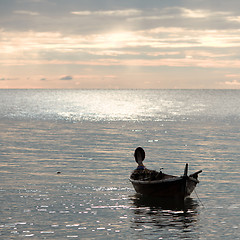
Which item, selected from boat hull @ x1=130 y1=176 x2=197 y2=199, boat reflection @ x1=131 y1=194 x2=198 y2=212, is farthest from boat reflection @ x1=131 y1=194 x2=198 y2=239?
boat hull @ x1=130 y1=176 x2=197 y2=199

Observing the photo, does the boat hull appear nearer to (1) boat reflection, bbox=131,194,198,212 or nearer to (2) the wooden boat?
(2) the wooden boat

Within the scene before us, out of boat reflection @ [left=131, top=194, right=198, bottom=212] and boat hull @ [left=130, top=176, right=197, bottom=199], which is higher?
boat hull @ [left=130, top=176, right=197, bottom=199]

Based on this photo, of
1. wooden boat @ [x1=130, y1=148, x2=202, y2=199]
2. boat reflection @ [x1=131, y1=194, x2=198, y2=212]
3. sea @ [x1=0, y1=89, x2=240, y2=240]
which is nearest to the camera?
sea @ [x1=0, y1=89, x2=240, y2=240]

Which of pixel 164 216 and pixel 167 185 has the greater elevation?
pixel 167 185

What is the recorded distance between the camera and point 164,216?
32.7m

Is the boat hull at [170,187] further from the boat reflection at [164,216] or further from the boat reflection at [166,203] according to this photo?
the boat reflection at [164,216]

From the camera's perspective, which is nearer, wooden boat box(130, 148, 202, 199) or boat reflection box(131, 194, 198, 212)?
boat reflection box(131, 194, 198, 212)

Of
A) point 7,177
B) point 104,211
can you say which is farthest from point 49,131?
point 104,211

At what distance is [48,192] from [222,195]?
13.9m

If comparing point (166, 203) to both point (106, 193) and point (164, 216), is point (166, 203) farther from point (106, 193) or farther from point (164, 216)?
point (106, 193)

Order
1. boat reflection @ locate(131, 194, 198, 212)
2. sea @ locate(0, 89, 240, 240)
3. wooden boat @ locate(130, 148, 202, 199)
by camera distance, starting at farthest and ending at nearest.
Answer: wooden boat @ locate(130, 148, 202, 199) → boat reflection @ locate(131, 194, 198, 212) → sea @ locate(0, 89, 240, 240)

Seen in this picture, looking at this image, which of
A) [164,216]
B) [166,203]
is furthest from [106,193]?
[164,216]

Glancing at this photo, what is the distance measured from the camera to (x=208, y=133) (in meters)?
92.7

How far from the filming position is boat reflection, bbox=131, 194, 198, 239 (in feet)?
95.7
